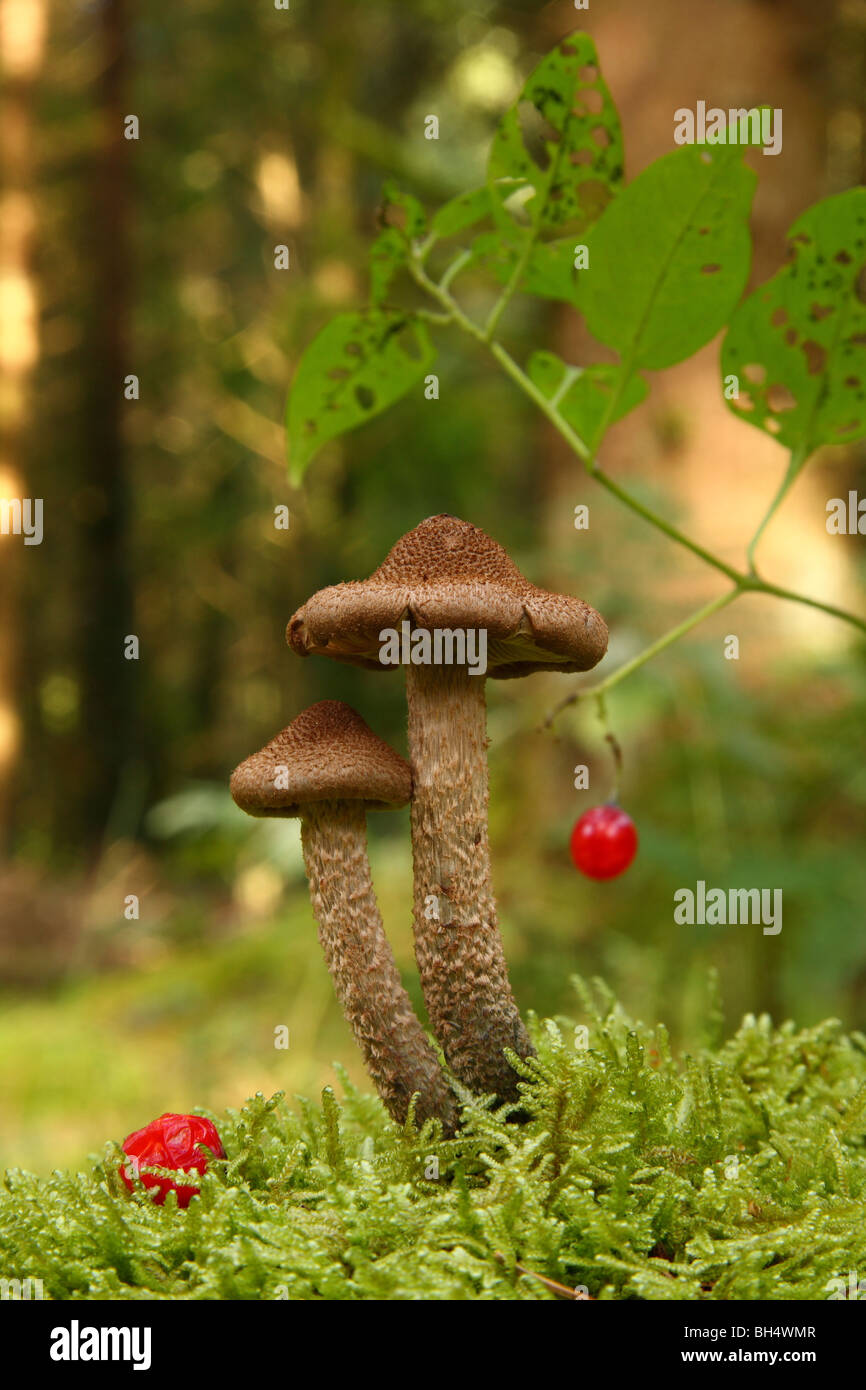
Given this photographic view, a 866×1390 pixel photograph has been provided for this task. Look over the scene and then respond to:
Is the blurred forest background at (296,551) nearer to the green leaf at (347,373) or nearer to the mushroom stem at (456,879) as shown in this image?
the mushroom stem at (456,879)

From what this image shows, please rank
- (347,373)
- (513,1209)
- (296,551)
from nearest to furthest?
(513,1209) < (347,373) < (296,551)

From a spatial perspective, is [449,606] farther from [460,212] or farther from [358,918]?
[460,212]

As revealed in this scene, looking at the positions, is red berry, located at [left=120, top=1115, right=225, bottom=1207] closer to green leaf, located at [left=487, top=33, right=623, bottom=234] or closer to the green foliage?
the green foliage

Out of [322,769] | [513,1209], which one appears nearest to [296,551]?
[322,769]

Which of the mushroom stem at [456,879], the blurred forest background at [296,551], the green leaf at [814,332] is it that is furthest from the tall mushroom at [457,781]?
the blurred forest background at [296,551]
